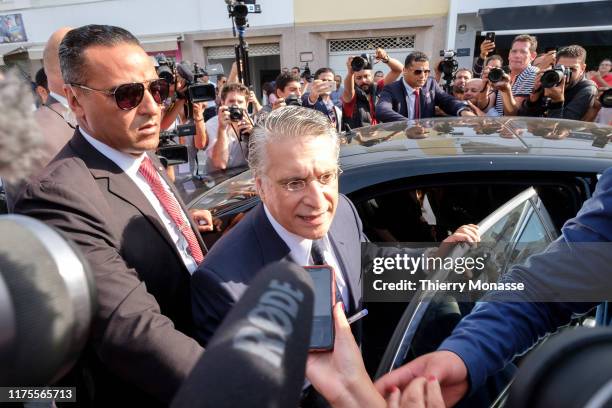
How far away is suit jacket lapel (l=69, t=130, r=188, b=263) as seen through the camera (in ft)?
4.12

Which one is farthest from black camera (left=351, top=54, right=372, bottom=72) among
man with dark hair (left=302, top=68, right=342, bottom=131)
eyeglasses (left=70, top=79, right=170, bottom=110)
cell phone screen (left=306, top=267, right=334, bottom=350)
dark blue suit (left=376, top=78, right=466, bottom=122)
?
cell phone screen (left=306, top=267, right=334, bottom=350)

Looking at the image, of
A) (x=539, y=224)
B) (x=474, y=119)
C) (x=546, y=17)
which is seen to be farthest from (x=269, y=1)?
(x=539, y=224)

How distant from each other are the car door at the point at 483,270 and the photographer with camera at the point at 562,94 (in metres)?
2.57

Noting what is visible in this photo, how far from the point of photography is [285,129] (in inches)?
51.8

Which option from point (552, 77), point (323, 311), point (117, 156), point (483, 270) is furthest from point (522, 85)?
point (323, 311)

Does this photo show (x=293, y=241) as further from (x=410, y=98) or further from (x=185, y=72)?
(x=410, y=98)

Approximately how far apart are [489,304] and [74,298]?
1.03 m

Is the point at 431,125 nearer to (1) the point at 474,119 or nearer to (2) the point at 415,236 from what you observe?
(1) the point at 474,119

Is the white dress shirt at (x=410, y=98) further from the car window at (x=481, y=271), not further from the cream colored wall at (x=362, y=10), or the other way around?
the cream colored wall at (x=362, y=10)

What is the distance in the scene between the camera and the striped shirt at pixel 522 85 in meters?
4.49

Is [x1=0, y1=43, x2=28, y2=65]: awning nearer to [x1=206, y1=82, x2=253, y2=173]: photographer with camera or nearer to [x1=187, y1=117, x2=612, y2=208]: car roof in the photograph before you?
[x1=206, y1=82, x2=253, y2=173]: photographer with camera

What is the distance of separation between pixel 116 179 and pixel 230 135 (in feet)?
7.66

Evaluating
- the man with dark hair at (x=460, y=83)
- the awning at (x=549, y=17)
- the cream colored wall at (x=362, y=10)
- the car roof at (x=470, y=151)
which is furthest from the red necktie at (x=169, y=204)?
the cream colored wall at (x=362, y=10)

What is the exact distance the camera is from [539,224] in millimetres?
1486
